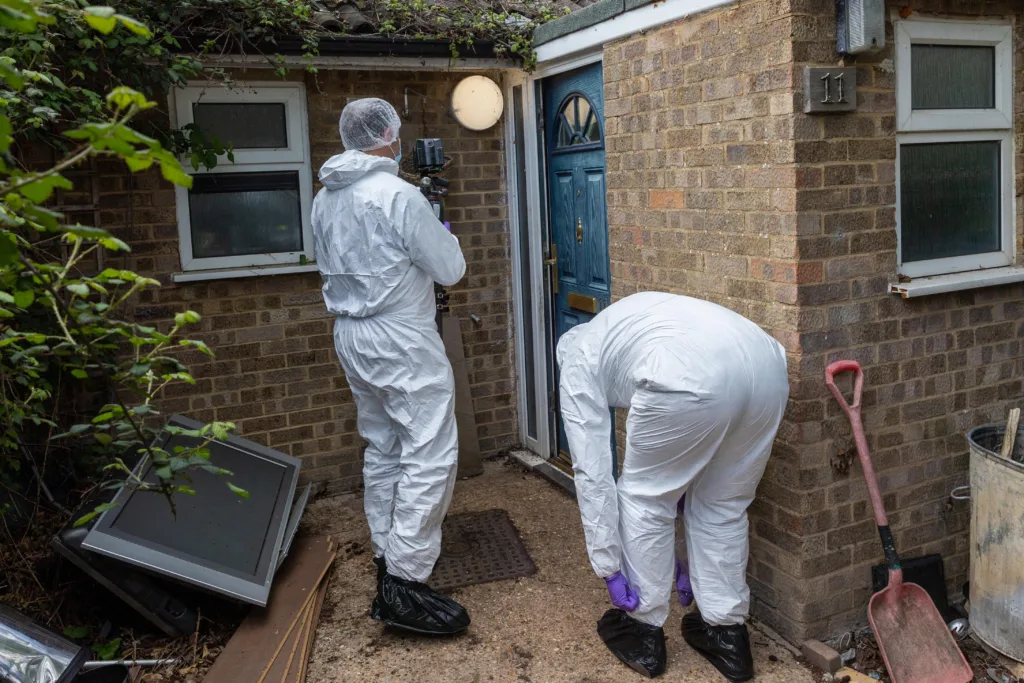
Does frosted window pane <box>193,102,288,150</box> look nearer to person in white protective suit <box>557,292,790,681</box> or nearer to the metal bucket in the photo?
person in white protective suit <box>557,292,790,681</box>

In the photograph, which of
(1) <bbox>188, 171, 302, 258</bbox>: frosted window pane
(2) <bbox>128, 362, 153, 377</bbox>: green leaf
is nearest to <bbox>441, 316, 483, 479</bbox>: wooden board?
(1) <bbox>188, 171, 302, 258</bbox>: frosted window pane

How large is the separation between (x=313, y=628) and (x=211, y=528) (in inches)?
25.2

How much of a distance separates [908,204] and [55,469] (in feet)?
13.9

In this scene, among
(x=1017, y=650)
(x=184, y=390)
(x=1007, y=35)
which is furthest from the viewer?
(x=184, y=390)

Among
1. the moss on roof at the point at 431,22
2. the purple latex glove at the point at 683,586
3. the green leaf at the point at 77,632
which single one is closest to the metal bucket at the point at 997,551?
the purple latex glove at the point at 683,586

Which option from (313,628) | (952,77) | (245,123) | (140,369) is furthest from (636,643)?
(245,123)

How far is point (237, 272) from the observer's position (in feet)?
17.3

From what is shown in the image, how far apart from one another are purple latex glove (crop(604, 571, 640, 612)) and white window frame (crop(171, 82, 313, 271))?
2950 millimetres

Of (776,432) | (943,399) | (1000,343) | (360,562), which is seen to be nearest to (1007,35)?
(1000,343)

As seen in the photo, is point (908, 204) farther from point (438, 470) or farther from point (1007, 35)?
point (438, 470)

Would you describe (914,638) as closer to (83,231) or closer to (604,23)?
(604,23)

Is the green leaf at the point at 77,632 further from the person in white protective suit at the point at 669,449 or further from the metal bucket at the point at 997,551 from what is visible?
the metal bucket at the point at 997,551

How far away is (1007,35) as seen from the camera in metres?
3.86

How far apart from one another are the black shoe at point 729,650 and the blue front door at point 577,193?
82.0 inches
